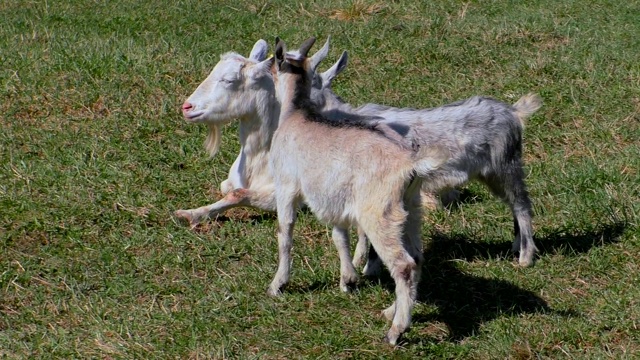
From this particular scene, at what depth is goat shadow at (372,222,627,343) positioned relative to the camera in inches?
219

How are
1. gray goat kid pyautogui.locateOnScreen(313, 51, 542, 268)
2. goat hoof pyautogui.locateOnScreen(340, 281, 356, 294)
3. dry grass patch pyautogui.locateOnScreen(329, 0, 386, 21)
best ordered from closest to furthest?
1. goat hoof pyautogui.locateOnScreen(340, 281, 356, 294)
2. gray goat kid pyautogui.locateOnScreen(313, 51, 542, 268)
3. dry grass patch pyautogui.locateOnScreen(329, 0, 386, 21)

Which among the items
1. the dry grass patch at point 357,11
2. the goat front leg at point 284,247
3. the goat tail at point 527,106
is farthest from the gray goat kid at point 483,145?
the dry grass patch at point 357,11

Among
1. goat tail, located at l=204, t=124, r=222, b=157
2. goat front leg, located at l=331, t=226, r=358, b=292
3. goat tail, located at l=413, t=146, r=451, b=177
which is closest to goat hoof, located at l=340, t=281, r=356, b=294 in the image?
goat front leg, located at l=331, t=226, r=358, b=292

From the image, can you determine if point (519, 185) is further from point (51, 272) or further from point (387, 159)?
point (51, 272)

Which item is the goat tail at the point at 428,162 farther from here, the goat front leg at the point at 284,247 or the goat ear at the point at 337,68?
the goat ear at the point at 337,68

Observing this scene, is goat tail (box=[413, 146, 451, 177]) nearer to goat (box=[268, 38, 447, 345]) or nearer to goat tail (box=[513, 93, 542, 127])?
goat (box=[268, 38, 447, 345])

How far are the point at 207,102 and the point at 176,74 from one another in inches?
71.1

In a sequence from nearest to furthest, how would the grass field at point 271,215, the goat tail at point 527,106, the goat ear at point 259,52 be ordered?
the grass field at point 271,215, the goat tail at point 527,106, the goat ear at point 259,52

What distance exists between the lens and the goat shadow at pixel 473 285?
5.56 metres

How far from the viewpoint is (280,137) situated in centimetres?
570

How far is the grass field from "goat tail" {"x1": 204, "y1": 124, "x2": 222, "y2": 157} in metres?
0.15

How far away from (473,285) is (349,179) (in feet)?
3.84

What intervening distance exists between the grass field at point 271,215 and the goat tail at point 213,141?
148mm

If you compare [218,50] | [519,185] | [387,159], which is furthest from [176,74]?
[387,159]
